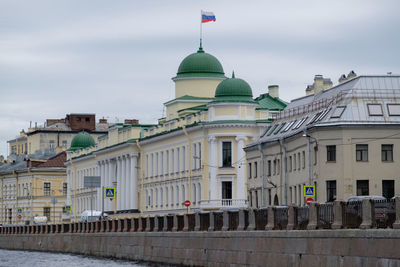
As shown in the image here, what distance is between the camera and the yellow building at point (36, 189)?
13550 cm

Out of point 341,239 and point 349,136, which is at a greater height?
point 349,136

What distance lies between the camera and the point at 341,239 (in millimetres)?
32719

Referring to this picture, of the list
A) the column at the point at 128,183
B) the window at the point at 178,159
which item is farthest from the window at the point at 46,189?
the window at the point at 178,159

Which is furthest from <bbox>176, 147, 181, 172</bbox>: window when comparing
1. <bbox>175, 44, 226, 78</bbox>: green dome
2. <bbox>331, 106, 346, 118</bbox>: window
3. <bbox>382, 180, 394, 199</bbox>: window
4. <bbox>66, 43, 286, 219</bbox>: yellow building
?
<bbox>382, 180, 394, 199</bbox>: window

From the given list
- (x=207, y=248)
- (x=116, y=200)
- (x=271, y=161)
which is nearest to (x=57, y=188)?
(x=116, y=200)

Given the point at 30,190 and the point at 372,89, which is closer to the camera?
the point at 372,89

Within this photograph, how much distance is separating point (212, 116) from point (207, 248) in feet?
136

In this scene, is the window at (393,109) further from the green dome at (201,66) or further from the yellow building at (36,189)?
the yellow building at (36,189)

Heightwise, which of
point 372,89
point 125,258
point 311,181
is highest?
point 372,89

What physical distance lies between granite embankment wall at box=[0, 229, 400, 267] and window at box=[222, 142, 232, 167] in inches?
709

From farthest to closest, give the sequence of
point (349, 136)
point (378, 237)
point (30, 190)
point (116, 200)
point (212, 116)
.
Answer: point (30, 190) < point (116, 200) < point (212, 116) < point (349, 136) < point (378, 237)

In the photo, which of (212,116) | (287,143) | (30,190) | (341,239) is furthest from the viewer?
(30,190)

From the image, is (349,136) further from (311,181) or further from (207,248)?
(207,248)

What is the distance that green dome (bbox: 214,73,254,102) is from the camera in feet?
288
